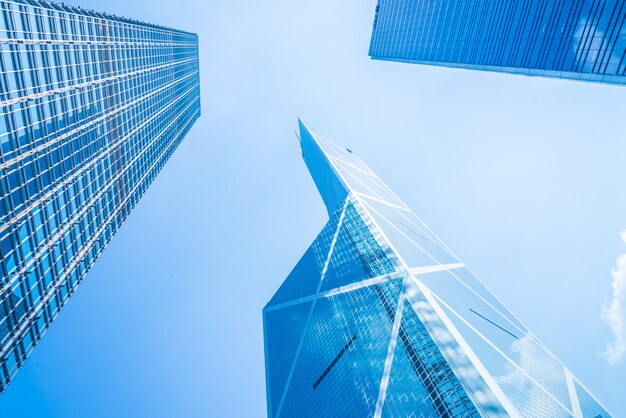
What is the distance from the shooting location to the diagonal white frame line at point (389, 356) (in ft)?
114

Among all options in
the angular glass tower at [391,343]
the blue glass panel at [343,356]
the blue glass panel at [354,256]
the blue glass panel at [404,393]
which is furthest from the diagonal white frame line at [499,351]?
the blue glass panel at [404,393]

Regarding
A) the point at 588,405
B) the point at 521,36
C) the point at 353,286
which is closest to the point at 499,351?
the point at 353,286

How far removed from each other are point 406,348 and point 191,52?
95.7 meters

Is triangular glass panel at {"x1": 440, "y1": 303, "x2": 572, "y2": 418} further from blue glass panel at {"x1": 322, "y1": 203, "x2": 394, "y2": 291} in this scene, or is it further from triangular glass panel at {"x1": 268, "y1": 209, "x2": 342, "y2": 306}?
triangular glass panel at {"x1": 268, "y1": 209, "x2": 342, "y2": 306}

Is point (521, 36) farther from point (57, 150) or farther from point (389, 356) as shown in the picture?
point (57, 150)

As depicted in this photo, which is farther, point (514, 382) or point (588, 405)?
point (588, 405)

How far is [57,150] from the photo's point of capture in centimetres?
3244

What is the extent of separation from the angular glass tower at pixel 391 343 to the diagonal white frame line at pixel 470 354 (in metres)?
0.13

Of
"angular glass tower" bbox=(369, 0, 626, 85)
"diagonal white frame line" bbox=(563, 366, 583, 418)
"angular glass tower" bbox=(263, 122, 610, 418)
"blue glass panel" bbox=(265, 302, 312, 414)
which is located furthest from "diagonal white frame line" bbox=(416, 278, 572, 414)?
"angular glass tower" bbox=(369, 0, 626, 85)

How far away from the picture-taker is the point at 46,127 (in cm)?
3022

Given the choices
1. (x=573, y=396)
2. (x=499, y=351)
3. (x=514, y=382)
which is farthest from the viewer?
(x=573, y=396)

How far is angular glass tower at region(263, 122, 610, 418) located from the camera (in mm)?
32406

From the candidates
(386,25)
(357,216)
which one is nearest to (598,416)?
(357,216)

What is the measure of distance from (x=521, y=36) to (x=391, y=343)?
37605 millimetres
